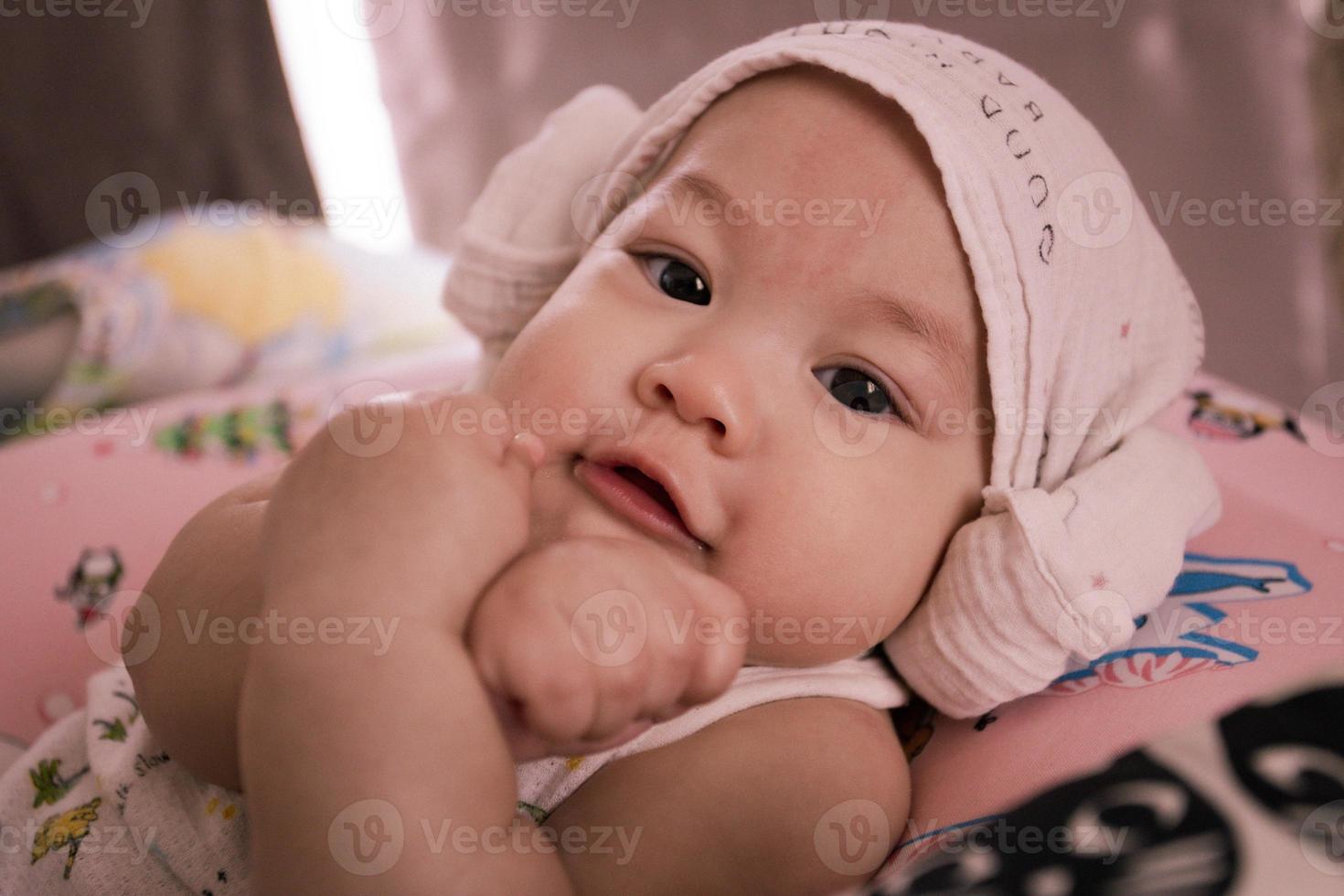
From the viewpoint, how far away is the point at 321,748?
1.75ft

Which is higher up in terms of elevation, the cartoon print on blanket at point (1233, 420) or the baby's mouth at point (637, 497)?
the baby's mouth at point (637, 497)

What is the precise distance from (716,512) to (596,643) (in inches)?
9.3

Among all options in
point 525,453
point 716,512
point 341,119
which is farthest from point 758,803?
point 341,119

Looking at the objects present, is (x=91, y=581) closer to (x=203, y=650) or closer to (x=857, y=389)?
(x=203, y=650)

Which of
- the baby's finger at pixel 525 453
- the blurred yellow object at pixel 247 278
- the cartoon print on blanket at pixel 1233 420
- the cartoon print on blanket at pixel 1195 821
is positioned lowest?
the cartoon print on blanket at pixel 1233 420

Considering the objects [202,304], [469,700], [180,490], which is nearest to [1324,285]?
[469,700]

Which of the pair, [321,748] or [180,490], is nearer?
[321,748]

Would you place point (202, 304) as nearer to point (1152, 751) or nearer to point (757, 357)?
point (757, 357)

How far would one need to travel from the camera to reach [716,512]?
762 mm

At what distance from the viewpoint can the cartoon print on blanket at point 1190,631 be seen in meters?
0.80

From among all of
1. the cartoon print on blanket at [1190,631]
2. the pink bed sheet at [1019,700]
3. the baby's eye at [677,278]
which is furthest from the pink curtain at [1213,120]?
the baby's eye at [677,278]

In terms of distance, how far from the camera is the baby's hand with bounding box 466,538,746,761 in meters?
0.54

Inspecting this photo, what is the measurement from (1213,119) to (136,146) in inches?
89.2

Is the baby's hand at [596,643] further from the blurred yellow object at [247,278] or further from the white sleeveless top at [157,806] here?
the blurred yellow object at [247,278]
